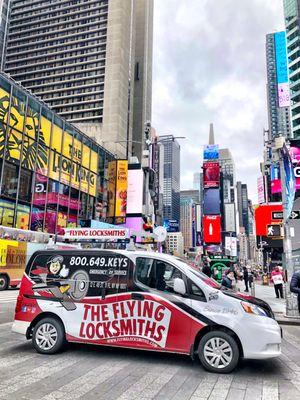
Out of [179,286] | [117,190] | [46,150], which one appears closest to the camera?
[179,286]

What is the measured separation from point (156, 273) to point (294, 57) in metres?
117

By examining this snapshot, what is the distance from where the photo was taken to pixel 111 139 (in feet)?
275

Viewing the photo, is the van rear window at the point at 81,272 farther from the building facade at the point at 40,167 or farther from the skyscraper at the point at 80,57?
the skyscraper at the point at 80,57

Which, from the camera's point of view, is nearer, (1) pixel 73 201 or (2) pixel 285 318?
(2) pixel 285 318

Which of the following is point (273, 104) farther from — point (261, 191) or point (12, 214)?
point (12, 214)

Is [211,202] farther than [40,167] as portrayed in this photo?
Yes

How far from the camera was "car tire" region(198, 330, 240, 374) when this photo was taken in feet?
19.0

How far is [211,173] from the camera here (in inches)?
2761

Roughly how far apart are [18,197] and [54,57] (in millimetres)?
81383

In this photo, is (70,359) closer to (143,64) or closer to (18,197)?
(18,197)

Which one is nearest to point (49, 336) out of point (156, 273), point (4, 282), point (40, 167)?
point (156, 273)

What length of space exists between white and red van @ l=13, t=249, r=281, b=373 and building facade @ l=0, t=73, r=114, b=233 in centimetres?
2653

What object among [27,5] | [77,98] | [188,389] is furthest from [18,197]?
[27,5]

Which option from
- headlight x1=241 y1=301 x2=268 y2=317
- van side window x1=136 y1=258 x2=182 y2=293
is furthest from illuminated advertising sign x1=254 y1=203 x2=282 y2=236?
van side window x1=136 y1=258 x2=182 y2=293
